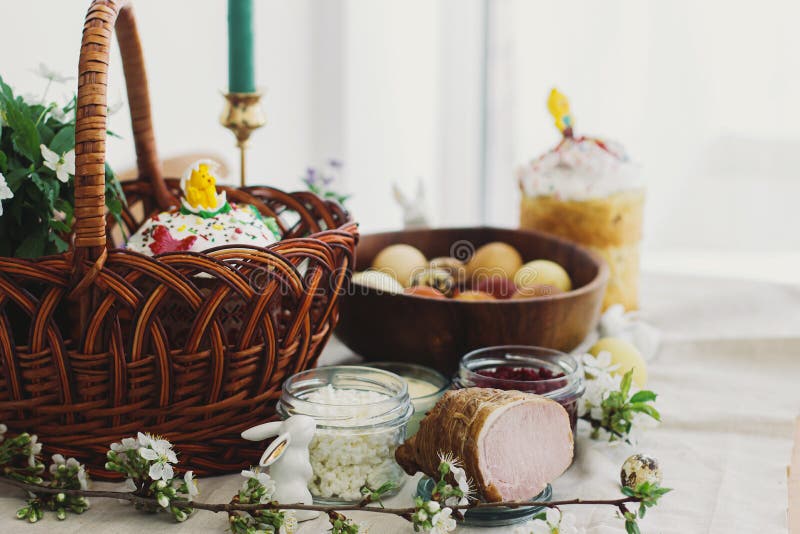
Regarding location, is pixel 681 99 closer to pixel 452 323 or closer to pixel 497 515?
pixel 452 323

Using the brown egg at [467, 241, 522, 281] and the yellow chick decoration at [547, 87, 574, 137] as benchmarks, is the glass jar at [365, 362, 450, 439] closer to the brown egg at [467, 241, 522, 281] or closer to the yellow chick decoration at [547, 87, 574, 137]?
the brown egg at [467, 241, 522, 281]

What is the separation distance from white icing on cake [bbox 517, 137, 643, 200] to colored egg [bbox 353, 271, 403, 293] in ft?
0.93

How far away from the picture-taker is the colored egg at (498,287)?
1.03 meters

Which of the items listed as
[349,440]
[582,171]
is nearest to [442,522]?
[349,440]

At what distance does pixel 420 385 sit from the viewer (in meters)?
→ 0.88

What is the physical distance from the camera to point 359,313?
975mm

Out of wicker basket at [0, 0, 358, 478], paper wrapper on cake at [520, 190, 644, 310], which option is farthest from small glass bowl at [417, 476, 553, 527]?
paper wrapper on cake at [520, 190, 644, 310]

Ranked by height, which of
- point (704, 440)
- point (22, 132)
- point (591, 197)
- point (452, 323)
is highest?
point (22, 132)

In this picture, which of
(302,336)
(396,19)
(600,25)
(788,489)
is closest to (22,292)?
(302,336)

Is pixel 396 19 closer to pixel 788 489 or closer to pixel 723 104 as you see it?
pixel 723 104

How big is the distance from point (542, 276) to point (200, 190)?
1.57 feet

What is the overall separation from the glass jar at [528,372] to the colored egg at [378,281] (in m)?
0.15

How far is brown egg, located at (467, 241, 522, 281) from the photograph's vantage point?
45.1 inches

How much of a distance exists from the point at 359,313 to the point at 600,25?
1.51 meters
